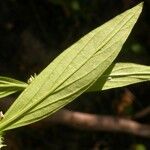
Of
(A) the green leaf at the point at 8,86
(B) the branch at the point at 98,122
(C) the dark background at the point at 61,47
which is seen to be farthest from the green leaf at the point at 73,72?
(C) the dark background at the point at 61,47

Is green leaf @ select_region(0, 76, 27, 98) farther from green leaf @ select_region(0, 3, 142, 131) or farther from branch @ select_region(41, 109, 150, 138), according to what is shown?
branch @ select_region(41, 109, 150, 138)

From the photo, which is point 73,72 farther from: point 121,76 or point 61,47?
point 61,47

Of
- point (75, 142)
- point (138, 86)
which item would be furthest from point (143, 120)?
point (75, 142)

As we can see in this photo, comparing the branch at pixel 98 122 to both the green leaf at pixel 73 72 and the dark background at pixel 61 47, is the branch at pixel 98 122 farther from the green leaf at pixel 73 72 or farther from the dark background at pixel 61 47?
the green leaf at pixel 73 72

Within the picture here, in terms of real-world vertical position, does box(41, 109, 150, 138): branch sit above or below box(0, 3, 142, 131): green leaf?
above

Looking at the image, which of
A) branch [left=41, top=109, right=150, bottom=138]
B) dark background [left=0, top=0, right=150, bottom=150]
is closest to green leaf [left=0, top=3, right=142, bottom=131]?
branch [left=41, top=109, right=150, bottom=138]

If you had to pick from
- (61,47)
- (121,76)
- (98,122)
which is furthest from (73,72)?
(61,47)
